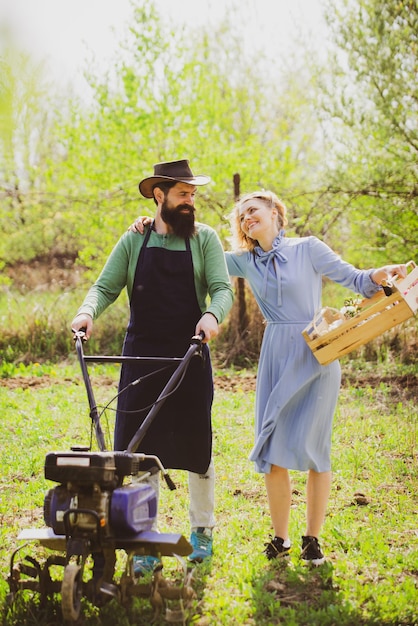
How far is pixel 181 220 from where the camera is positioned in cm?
415

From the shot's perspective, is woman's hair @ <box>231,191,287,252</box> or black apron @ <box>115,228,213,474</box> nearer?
black apron @ <box>115,228,213,474</box>

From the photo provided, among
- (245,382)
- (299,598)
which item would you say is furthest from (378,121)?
(299,598)

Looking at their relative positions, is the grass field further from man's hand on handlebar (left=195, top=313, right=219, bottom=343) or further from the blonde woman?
man's hand on handlebar (left=195, top=313, right=219, bottom=343)

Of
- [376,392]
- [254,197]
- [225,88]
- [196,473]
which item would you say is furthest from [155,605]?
[225,88]

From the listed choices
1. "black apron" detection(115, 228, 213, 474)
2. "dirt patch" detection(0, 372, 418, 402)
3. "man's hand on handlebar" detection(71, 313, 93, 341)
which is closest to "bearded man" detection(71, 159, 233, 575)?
"black apron" detection(115, 228, 213, 474)

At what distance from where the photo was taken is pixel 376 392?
327 inches

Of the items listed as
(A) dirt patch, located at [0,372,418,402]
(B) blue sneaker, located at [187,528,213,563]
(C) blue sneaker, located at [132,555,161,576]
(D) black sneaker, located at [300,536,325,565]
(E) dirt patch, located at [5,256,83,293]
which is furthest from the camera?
(E) dirt patch, located at [5,256,83,293]

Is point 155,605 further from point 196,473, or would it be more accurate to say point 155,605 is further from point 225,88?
point 225,88

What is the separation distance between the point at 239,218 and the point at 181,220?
0.38 meters

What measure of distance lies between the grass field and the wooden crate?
3.82 ft

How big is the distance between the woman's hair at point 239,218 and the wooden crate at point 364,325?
708 mm

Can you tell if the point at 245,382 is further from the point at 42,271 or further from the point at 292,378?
the point at 42,271

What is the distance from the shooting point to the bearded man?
4117mm

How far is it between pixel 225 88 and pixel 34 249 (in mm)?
7134
